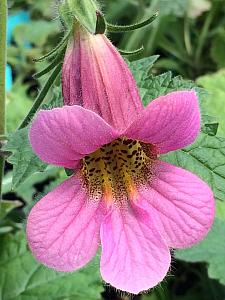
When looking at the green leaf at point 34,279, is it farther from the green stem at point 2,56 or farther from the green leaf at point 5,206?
the green stem at point 2,56

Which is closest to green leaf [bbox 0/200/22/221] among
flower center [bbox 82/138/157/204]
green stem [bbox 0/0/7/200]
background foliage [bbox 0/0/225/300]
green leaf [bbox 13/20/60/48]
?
background foliage [bbox 0/0/225/300]

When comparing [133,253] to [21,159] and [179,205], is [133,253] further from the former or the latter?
[21,159]

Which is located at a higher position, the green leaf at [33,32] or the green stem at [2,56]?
the green stem at [2,56]

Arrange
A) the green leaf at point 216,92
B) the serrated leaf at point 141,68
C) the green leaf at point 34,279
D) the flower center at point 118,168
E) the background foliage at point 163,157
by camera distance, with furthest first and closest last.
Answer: the green leaf at point 216,92 < the green leaf at point 34,279 < the serrated leaf at point 141,68 < the background foliage at point 163,157 < the flower center at point 118,168

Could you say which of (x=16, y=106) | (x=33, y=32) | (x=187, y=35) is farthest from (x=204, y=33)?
(x=16, y=106)

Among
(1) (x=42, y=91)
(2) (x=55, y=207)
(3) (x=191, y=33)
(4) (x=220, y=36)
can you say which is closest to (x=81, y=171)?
(2) (x=55, y=207)

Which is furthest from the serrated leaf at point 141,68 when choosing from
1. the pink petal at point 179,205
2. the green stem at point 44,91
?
the pink petal at point 179,205

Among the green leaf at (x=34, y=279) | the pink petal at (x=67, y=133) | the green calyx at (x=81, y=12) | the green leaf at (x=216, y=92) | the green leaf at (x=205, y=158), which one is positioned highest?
the green calyx at (x=81, y=12)
